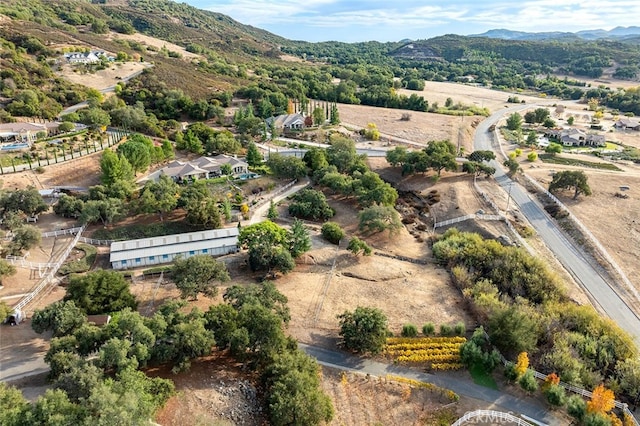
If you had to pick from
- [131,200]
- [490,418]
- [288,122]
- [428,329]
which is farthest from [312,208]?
[288,122]

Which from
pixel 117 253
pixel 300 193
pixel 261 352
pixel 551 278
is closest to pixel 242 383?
pixel 261 352

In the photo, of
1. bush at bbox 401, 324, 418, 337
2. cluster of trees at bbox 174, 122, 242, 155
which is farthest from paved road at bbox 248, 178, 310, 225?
bush at bbox 401, 324, 418, 337

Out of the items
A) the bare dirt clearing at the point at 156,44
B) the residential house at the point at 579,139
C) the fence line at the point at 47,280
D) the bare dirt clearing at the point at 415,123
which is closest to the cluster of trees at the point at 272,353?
the fence line at the point at 47,280

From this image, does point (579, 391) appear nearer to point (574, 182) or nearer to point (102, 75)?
point (574, 182)

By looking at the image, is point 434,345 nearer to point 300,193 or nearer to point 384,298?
point 384,298

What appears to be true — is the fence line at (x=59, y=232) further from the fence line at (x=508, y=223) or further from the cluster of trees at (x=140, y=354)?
the fence line at (x=508, y=223)

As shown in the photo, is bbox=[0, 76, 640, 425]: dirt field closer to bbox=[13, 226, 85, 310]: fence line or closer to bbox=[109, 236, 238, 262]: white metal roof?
bbox=[13, 226, 85, 310]: fence line
